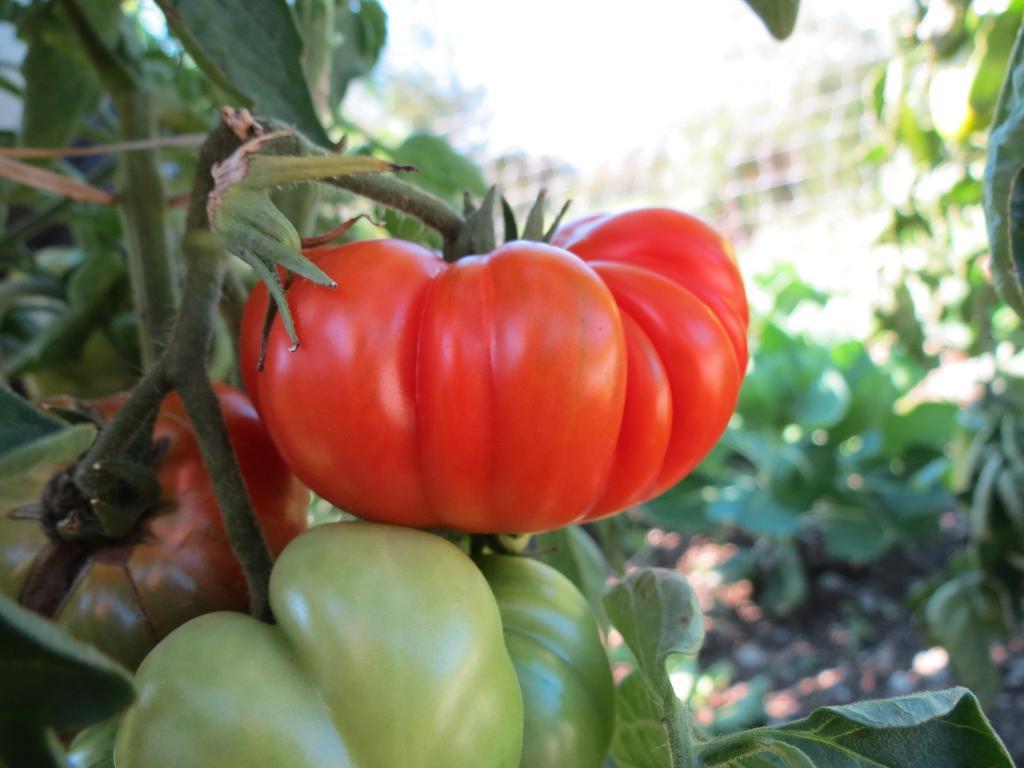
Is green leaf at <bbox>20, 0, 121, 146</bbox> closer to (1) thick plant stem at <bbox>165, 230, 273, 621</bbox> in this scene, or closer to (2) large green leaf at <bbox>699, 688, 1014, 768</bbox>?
(1) thick plant stem at <bbox>165, 230, 273, 621</bbox>

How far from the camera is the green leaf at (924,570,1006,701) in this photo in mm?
1290

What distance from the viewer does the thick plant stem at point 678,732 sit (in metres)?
0.38

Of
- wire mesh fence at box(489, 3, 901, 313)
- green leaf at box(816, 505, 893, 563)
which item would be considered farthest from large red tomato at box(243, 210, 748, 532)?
wire mesh fence at box(489, 3, 901, 313)

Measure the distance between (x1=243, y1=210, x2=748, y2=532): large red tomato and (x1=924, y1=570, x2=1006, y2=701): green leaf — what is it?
3.50 feet

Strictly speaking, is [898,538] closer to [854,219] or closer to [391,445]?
[391,445]

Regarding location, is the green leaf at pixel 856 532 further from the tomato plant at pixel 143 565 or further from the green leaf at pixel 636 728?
the tomato plant at pixel 143 565

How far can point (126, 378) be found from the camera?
2.79 ft

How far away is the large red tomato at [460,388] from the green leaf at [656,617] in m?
0.05

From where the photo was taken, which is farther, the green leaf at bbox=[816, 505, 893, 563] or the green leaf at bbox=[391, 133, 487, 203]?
the green leaf at bbox=[816, 505, 893, 563]

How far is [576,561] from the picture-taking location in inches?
26.1

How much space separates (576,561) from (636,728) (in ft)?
0.55

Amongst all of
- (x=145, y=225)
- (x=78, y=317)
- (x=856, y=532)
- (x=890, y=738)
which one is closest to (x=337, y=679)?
(x=890, y=738)

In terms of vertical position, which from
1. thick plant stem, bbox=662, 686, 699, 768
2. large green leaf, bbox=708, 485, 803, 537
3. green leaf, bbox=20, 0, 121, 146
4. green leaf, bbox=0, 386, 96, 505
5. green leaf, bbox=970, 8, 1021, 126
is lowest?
large green leaf, bbox=708, 485, 803, 537

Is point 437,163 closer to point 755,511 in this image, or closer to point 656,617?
point 656,617
